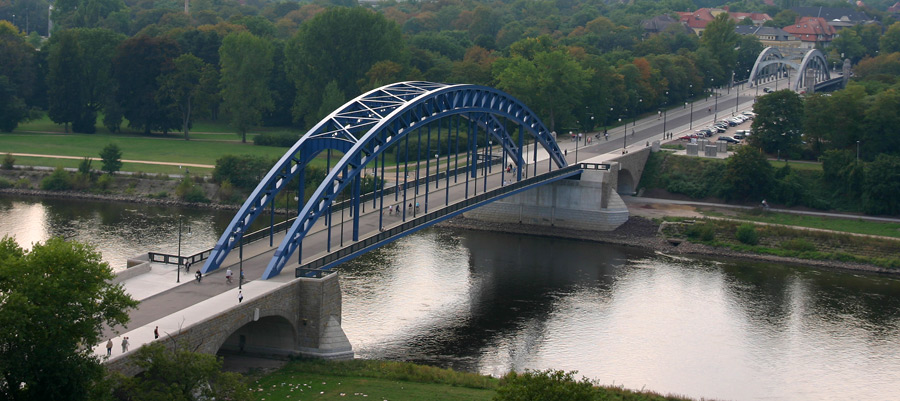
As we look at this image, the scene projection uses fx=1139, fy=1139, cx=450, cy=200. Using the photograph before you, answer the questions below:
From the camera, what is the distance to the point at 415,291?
6266 cm

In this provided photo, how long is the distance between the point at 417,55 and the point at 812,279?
65.5m

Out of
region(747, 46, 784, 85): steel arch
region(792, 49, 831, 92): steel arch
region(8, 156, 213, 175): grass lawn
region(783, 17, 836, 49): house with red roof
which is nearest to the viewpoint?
region(8, 156, 213, 175): grass lawn

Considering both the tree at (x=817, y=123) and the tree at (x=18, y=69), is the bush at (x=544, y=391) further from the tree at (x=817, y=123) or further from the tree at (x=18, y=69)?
the tree at (x=18, y=69)

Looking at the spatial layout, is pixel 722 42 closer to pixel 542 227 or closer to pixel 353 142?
pixel 542 227

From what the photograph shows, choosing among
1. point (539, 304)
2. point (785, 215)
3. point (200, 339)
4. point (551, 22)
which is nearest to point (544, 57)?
point (785, 215)

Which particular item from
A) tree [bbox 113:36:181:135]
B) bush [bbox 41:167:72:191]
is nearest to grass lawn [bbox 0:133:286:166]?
tree [bbox 113:36:181:135]

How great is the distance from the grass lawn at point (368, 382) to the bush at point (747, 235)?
125ft

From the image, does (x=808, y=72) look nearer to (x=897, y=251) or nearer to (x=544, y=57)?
(x=544, y=57)

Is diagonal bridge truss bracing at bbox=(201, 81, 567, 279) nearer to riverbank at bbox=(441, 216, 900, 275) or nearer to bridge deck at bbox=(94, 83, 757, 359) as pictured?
bridge deck at bbox=(94, 83, 757, 359)

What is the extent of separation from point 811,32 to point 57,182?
136 metres

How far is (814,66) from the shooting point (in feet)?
520

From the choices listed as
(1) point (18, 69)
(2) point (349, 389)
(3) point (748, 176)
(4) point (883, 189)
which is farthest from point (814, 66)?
(2) point (349, 389)

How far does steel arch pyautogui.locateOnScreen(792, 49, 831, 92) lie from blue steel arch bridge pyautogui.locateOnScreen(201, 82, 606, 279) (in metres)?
67.5

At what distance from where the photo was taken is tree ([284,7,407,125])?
116 m
